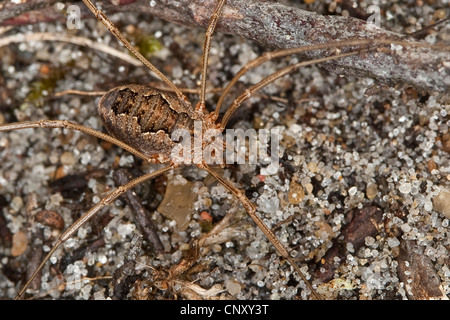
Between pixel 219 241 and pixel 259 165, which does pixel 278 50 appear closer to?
pixel 259 165

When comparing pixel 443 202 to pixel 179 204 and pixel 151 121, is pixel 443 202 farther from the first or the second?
pixel 151 121

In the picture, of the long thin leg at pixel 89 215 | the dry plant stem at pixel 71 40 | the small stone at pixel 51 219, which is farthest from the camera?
the dry plant stem at pixel 71 40

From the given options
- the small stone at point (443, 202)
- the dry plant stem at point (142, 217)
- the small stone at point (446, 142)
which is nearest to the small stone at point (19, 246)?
the dry plant stem at point (142, 217)

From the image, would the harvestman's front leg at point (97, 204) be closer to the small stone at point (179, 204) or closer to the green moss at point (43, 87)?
the small stone at point (179, 204)

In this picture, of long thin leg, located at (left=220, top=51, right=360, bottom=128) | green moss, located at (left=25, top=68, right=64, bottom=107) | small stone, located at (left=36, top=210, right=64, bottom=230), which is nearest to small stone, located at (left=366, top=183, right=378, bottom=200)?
long thin leg, located at (left=220, top=51, right=360, bottom=128)

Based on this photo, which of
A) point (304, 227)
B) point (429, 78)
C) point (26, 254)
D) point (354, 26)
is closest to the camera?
point (429, 78)

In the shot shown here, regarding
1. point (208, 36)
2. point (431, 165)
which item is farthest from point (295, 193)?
point (208, 36)
